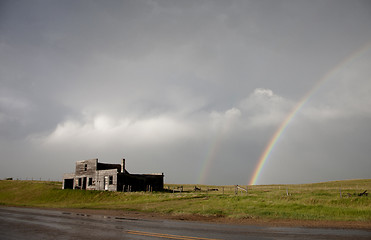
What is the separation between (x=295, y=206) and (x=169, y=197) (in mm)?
17193

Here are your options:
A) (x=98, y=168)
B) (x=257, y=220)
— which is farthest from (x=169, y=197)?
(x=98, y=168)

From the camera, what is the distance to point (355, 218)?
1909cm

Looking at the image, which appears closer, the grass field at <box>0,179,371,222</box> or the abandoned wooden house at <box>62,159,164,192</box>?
the grass field at <box>0,179,371,222</box>

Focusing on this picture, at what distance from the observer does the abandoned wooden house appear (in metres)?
48.9

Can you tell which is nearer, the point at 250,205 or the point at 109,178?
the point at 250,205

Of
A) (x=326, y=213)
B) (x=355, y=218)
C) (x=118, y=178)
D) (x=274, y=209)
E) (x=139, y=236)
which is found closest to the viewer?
(x=139, y=236)

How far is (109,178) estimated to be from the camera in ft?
164

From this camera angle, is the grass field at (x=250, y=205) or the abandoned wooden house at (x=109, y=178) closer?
the grass field at (x=250, y=205)

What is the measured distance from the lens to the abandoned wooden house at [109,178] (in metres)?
48.9

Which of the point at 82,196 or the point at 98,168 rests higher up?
the point at 98,168

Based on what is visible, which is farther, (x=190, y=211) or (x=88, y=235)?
(x=190, y=211)

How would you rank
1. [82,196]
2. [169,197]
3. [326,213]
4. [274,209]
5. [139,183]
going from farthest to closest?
[139,183] → [82,196] → [169,197] → [274,209] → [326,213]

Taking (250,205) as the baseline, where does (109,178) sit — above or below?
above

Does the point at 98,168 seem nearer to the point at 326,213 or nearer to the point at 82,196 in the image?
the point at 82,196
